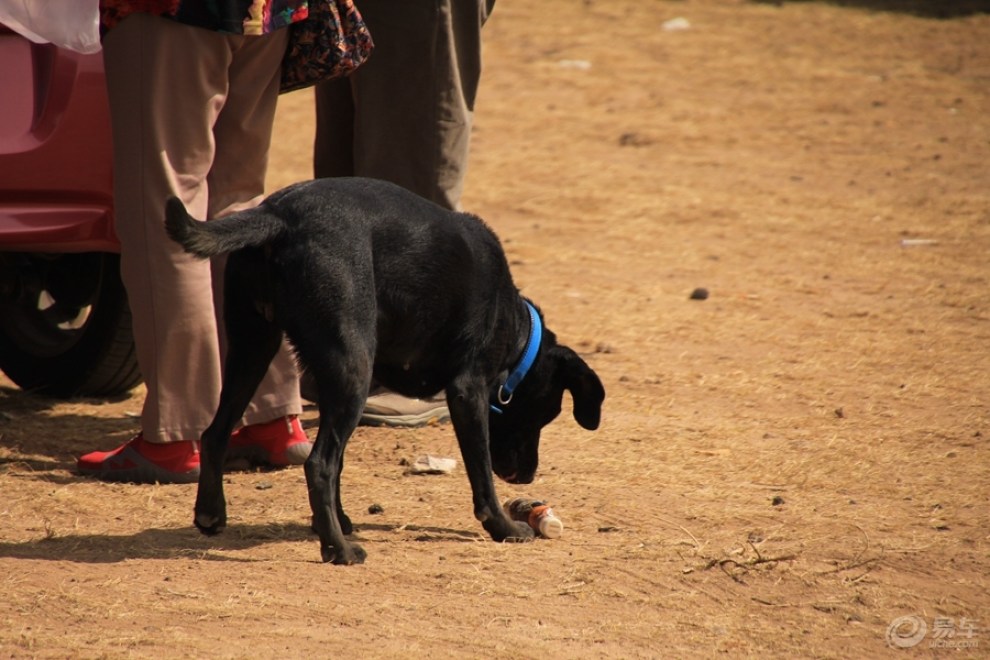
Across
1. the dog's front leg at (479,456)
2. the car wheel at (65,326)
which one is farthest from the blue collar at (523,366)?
the car wheel at (65,326)

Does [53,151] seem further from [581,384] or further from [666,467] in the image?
[666,467]

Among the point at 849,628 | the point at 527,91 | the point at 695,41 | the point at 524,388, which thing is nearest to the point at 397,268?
the point at 524,388

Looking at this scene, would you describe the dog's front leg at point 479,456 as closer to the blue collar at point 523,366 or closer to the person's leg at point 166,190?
the blue collar at point 523,366

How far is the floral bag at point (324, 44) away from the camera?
165 inches

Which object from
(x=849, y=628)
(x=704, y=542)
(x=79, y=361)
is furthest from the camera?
(x=79, y=361)

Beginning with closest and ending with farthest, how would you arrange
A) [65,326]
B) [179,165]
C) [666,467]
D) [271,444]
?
[179,165]
[271,444]
[666,467]
[65,326]

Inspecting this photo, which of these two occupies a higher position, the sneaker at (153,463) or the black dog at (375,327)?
the black dog at (375,327)

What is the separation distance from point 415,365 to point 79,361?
1916 millimetres

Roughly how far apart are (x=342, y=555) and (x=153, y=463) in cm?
102

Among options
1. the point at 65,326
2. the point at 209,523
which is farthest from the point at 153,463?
the point at 65,326

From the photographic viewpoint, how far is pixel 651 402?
217 inches

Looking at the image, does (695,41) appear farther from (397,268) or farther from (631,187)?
(397,268)

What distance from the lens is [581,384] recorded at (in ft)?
14.3

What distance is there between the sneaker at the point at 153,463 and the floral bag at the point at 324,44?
1249 millimetres
